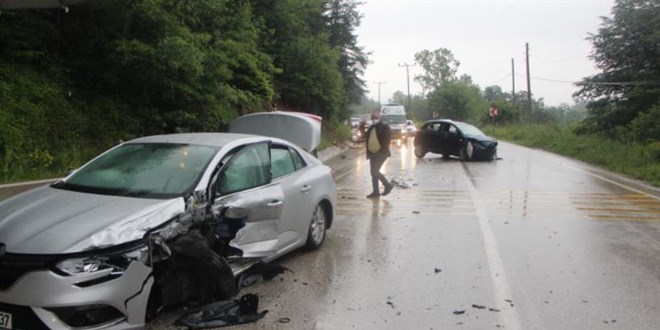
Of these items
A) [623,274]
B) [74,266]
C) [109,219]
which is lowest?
[623,274]

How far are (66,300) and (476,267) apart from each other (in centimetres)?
431

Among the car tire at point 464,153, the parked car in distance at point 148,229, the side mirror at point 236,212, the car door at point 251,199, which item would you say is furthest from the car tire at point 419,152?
the side mirror at point 236,212

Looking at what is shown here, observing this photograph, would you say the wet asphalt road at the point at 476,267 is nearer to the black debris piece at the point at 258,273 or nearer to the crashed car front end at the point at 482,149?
the black debris piece at the point at 258,273

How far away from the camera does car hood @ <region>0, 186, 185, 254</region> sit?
384cm

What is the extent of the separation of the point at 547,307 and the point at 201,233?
10.2 ft

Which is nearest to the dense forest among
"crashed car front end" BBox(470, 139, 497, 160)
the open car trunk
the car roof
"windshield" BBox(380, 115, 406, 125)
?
the open car trunk

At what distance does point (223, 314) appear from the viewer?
4539 millimetres

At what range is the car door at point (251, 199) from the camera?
5.22 meters

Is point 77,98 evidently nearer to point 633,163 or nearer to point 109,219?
point 109,219

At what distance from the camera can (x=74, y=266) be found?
3793 mm

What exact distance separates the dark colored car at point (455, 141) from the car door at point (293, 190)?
49.9ft

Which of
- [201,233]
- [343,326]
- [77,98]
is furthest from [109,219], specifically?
[77,98]

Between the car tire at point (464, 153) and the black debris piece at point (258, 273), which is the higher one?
the car tire at point (464, 153)

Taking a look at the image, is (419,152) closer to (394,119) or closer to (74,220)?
(394,119)
